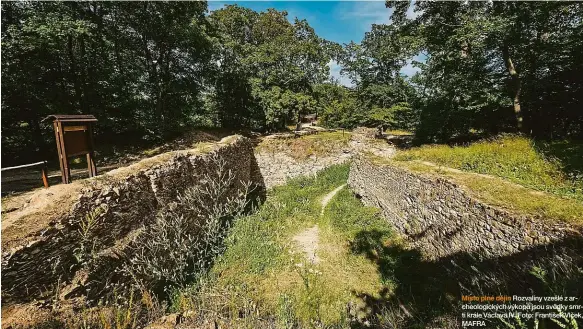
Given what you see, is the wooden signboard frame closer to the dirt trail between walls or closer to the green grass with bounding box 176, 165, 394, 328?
the green grass with bounding box 176, 165, 394, 328

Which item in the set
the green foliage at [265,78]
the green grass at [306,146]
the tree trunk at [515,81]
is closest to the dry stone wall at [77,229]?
the green grass at [306,146]

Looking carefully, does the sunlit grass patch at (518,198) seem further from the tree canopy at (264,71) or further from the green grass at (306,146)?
the green grass at (306,146)

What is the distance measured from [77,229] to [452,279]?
24.1ft

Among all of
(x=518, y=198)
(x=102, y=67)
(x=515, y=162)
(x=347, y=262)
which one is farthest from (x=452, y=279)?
(x=102, y=67)

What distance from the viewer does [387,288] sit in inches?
264

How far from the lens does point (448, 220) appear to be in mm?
6684

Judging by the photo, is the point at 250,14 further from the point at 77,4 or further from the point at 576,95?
the point at 576,95

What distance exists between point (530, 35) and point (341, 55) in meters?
16.9

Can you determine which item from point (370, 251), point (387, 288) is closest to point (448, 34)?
point (370, 251)

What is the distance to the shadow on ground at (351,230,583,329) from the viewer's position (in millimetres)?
3473

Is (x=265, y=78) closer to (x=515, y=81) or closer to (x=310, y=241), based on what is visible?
(x=310, y=241)

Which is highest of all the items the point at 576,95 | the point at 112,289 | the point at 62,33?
the point at 62,33

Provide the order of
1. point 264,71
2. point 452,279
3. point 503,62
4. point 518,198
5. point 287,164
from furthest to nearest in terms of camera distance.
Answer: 1. point 264,71
2. point 287,164
3. point 503,62
4. point 452,279
5. point 518,198

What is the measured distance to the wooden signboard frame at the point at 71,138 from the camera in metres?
5.44
